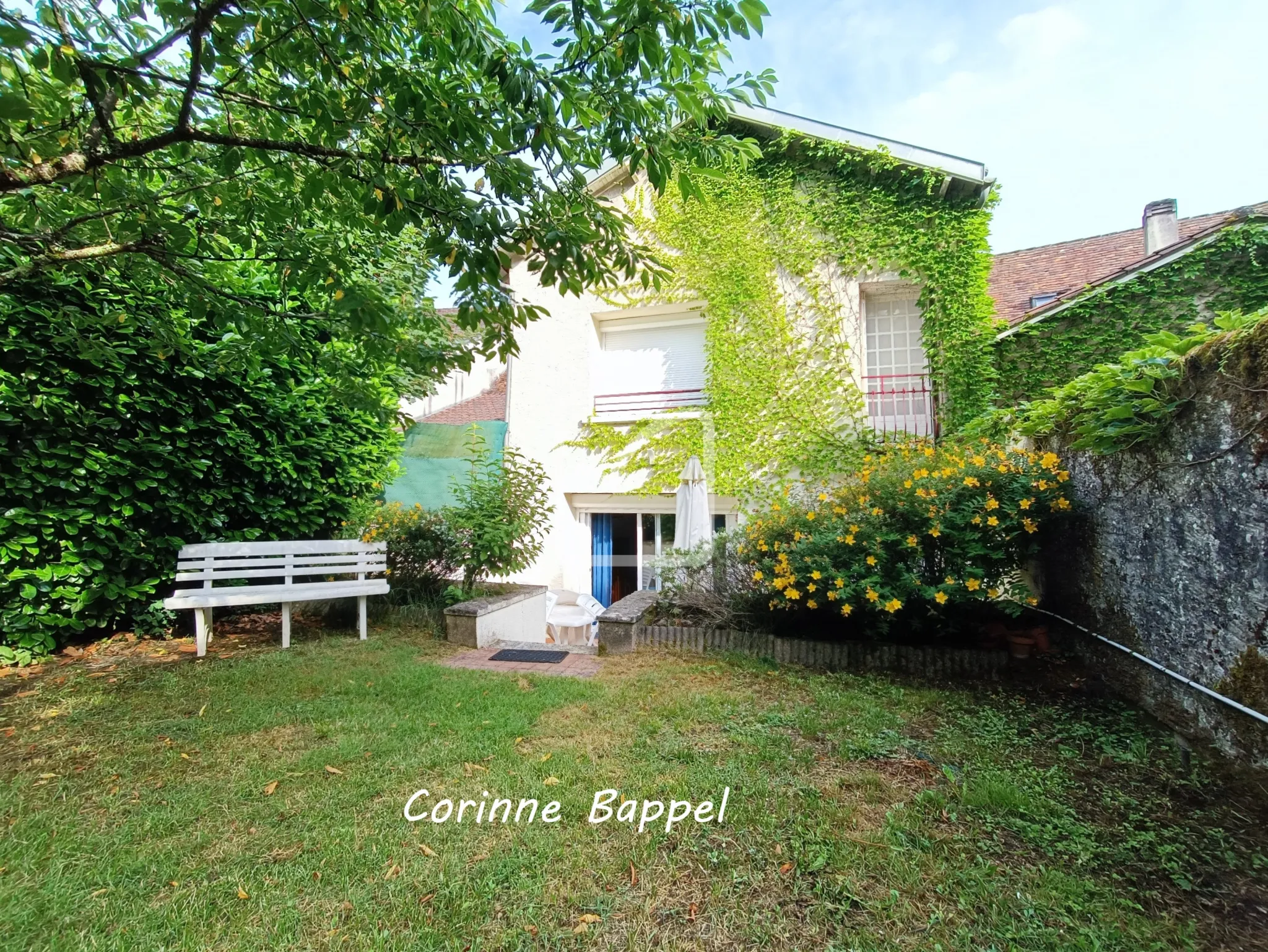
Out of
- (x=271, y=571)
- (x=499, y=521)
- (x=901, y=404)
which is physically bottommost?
(x=271, y=571)

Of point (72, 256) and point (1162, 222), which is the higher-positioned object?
point (1162, 222)

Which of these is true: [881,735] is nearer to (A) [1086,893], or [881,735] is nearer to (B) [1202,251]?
(A) [1086,893]

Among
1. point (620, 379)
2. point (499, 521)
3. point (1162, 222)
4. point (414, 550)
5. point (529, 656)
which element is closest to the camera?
point (529, 656)

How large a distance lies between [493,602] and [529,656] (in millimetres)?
1040

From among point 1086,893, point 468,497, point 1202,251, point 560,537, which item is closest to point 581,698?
point 1086,893

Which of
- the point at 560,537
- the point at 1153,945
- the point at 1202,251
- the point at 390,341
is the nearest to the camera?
the point at 1153,945

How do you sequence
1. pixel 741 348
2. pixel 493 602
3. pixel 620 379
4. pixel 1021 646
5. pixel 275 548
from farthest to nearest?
1. pixel 620 379
2. pixel 741 348
3. pixel 493 602
4. pixel 275 548
5. pixel 1021 646

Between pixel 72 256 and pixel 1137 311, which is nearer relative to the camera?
pixel 72 256

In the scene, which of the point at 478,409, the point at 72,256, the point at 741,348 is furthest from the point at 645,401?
the point at 478,409

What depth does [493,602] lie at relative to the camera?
6.20m

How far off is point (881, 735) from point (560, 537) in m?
6.63

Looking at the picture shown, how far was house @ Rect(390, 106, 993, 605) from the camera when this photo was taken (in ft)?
26.1

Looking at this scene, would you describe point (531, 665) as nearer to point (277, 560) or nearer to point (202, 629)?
point (277, 560)

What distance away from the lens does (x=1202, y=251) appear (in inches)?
261
